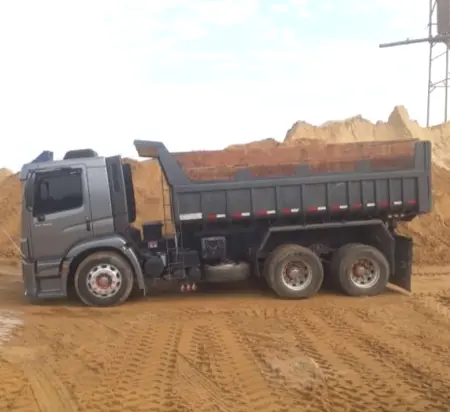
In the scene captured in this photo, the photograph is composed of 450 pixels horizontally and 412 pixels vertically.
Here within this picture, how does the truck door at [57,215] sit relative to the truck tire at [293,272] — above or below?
above

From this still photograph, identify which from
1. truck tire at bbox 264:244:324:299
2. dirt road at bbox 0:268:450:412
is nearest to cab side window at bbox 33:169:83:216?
dirt road at bbox 0:268:450:412

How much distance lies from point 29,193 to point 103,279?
1.89 m

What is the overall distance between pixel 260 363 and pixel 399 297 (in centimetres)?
454

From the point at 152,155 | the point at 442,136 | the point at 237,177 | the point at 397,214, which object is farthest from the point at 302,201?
the point at 442,136

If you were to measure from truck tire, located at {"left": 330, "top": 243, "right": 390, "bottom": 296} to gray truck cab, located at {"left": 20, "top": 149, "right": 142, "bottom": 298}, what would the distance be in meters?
3.59

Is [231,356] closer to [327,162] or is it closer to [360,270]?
[360,270]

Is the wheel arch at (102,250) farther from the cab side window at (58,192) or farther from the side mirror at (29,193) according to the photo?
the side mirror at (29,193)

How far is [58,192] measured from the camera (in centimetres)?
955

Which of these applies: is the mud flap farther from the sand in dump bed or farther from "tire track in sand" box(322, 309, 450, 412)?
"tire track in sand" box(322, 309, 450, 412)

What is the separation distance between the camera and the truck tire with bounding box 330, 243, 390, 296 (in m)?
9.89

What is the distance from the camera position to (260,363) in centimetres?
623

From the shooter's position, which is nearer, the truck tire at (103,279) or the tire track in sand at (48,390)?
the tire track in sand at (48,390)

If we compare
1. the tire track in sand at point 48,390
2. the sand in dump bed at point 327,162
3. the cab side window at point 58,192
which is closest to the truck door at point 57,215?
the cab side window at point 58,192

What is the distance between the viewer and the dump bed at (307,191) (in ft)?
31.5
